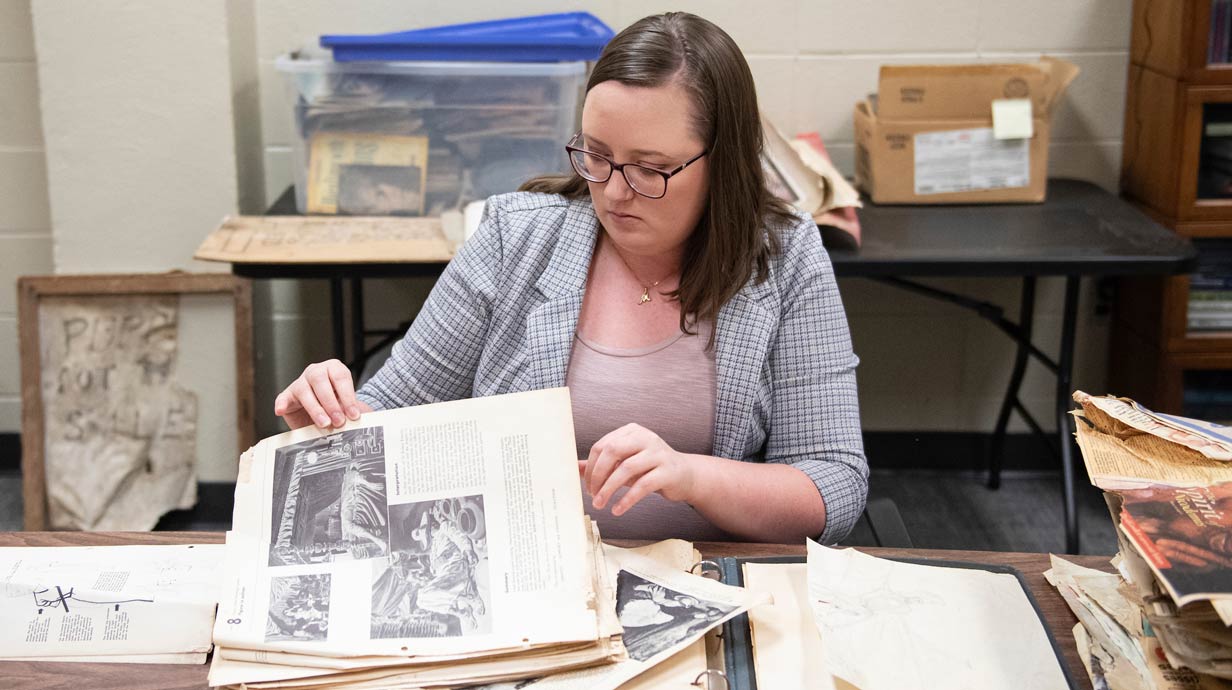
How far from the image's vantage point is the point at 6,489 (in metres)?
2.99

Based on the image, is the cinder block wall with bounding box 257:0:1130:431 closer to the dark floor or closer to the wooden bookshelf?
the wooden bookshelf

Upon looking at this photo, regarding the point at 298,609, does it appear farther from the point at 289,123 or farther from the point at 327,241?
the point at 289,123

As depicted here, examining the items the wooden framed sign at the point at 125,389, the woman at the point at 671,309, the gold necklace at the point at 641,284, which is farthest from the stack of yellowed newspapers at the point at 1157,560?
the wooden framed sign at the point at 125,389

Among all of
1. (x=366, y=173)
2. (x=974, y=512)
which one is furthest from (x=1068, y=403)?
(x=366, y=173)

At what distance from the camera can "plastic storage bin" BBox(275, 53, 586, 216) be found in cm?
243

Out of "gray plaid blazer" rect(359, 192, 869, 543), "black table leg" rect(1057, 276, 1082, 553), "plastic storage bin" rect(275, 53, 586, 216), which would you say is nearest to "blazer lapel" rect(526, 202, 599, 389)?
"gray plaid blazer" rect(359, 192, 869, 543)

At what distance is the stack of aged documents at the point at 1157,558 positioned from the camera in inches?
32.2

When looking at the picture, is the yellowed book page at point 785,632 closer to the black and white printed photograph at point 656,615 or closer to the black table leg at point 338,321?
the black and white printed photograph at point 656,615

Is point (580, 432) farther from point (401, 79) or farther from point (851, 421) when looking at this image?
point (401, 79)

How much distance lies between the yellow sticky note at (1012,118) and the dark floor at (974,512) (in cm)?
93

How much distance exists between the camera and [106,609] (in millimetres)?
1065

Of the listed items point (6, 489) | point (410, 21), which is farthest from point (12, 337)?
point (410, 21)

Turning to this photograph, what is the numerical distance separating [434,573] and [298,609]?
0.12 m

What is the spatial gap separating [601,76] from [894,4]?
164cm
